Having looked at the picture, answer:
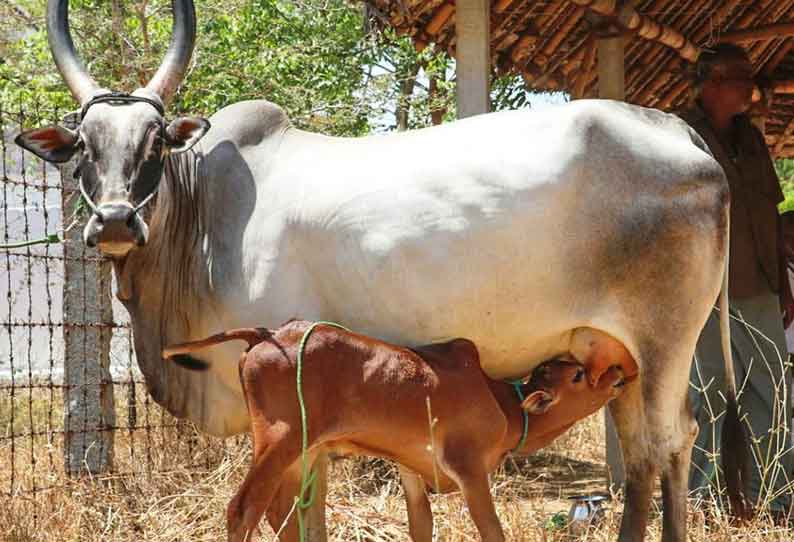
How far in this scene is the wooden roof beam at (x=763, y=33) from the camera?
21.9 feet

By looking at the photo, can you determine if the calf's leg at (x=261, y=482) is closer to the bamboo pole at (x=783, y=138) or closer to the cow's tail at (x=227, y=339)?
the cow's tail at (x=227, y=339)

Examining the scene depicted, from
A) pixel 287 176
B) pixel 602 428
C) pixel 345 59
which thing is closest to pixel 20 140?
pixel 287 176

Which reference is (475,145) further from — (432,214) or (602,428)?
(602,428)

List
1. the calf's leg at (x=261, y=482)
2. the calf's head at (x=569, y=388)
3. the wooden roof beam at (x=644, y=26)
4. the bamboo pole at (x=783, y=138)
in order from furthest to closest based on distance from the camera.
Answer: the bamboo pole at (x=783, y=138) → the wooden roof beam at (x=644, y=26) → the calf's head at (x=569, y=388) → the calf's leg at (x=261, y=482)

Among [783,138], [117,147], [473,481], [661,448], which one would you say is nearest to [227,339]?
[117,147]

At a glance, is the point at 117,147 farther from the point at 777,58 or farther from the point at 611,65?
the point at 777,58

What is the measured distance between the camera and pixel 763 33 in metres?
6.68

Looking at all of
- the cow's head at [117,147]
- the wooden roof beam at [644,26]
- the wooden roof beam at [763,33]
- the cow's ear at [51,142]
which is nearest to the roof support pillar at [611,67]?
the wooden roof beam at [644,26]

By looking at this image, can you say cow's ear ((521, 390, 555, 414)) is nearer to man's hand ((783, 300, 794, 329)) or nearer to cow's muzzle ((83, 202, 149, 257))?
cow's muzzle ((83, 202, 149, 257))

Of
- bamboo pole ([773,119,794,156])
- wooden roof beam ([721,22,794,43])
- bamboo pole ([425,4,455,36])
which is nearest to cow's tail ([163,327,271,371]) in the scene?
bamboo pole ([425,4,455,36])

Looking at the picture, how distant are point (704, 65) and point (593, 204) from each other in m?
1.78

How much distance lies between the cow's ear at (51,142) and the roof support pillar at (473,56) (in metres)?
1.97

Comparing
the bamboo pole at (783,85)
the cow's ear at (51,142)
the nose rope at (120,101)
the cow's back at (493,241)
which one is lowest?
the cow's back at (493,241)

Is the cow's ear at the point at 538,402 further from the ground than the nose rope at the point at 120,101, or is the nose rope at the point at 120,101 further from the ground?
the nose rope at the point at 120,101
